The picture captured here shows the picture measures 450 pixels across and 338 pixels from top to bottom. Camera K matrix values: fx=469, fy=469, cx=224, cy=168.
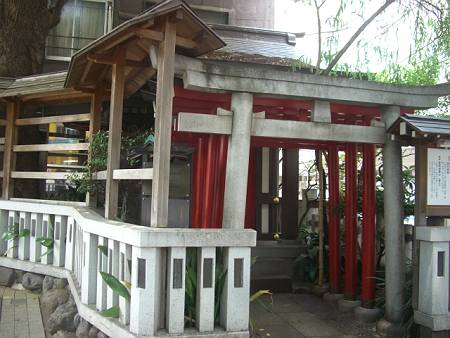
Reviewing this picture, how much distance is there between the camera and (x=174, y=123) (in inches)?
237

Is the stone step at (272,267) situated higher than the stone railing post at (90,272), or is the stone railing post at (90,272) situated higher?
the stone railing post at (90,272)

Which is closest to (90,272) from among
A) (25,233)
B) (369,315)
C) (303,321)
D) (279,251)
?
(25,233)

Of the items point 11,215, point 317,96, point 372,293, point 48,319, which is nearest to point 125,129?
point 11,215

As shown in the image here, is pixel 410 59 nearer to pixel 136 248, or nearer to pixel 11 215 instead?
pixel 136 248

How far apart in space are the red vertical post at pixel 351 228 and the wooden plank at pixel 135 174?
3272 mm

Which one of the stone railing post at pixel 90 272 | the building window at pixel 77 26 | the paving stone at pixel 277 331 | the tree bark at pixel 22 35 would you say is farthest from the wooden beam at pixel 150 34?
the building window at pixel 77 26

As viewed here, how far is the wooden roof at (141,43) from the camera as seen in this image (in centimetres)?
411

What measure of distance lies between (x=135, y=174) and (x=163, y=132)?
2.45 ft

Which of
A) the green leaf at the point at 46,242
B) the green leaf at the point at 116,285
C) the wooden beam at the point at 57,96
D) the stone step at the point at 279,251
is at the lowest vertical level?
the stone step at the point at 279,251

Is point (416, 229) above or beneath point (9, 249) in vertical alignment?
above

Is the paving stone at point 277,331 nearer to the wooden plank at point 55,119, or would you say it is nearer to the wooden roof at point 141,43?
the wooden roof at point 141,43

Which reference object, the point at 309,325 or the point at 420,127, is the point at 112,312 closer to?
the point at 309,325

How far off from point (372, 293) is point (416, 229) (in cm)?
136

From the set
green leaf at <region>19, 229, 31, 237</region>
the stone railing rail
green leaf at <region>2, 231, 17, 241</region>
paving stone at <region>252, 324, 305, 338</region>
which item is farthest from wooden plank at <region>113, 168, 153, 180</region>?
green leaf at <region>2, 231, 17, 241</region>
